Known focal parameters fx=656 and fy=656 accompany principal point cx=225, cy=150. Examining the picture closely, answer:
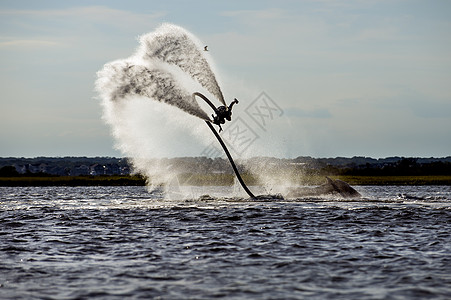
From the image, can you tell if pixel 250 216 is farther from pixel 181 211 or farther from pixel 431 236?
pixel 431 236

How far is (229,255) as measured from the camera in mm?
23297

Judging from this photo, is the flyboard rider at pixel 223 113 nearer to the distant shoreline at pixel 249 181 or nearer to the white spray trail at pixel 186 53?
the white spray trail at pixel 186 53

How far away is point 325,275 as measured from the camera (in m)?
19.6

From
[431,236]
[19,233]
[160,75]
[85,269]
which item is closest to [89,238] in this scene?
[19,233]

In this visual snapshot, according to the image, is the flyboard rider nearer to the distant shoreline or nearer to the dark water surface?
the dark water surface

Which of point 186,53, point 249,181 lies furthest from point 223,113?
point 249,181

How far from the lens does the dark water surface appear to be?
58.5 feet

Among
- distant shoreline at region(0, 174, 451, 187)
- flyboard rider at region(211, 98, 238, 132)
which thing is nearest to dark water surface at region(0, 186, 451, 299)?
flyboard rider at region(211, 98, 238, 132)

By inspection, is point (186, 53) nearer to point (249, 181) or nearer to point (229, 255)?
point (229, 255)

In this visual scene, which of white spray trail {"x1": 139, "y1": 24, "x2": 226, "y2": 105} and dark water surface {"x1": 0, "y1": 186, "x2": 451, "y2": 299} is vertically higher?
white spray trail {"x1": 139, "y1": 24, "x2": 226, "y2": 105}

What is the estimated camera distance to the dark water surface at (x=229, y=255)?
17.8m

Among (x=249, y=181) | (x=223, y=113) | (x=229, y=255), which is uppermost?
(x=223, y=113)

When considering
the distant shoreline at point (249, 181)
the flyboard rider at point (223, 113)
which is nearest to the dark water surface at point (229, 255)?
the flyboard rider at point (223, 113)

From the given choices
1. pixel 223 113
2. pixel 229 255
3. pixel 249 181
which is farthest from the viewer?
pixel 249 181
